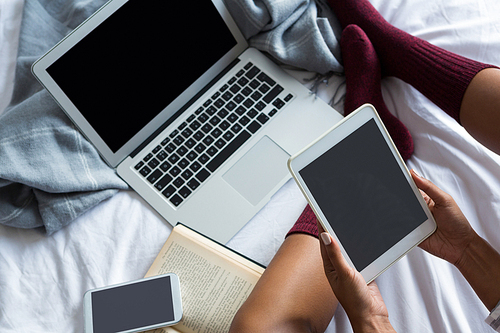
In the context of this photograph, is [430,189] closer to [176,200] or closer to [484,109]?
[484,109]

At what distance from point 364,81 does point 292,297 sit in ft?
1.49

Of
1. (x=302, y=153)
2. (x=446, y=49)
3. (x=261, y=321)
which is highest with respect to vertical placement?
(x=302, y=153)

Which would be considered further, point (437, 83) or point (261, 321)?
point (437, 83)

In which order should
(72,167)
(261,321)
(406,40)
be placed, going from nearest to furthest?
(261,321)
(72,167)
(406,40)

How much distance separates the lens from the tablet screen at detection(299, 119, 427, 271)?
1.68 ft

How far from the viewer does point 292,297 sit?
608mm

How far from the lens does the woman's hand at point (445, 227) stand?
0.57m

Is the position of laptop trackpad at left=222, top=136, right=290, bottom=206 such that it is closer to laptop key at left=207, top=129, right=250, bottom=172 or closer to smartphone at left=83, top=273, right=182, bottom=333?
laptop key at left=207, top=129, right=250, bottom=172

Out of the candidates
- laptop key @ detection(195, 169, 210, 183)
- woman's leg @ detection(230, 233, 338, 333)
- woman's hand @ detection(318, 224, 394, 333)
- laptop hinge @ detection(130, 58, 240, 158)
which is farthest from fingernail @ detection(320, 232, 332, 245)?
laptop hinge @ detection(130, 58, 240, 158)

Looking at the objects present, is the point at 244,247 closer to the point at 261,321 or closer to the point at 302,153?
the point at 261,321

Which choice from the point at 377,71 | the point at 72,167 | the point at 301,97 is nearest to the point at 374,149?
the point at 301,97

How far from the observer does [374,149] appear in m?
0.53

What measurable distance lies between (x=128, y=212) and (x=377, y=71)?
0.60m

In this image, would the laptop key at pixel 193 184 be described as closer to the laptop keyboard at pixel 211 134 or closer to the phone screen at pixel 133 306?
the laptop keyboard at pixel 211 134
